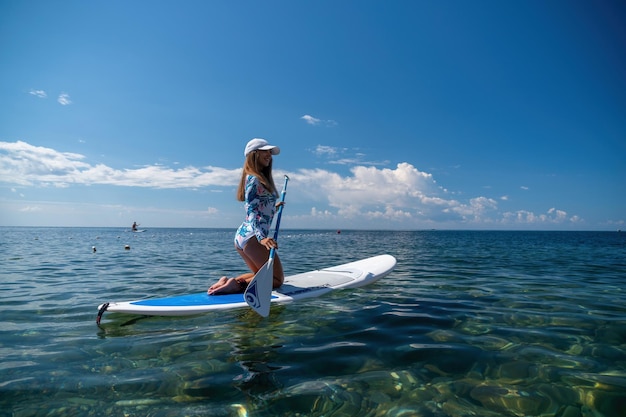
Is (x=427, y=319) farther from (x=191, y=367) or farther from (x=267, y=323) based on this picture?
(x=191, y=367)

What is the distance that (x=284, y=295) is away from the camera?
558cm

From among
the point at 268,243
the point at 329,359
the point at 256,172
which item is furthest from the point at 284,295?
the point at 329,359

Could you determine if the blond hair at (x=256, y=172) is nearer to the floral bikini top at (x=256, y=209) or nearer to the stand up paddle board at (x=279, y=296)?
the floral bikini top at (x=256, y=209)

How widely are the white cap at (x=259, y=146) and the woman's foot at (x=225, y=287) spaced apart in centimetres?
225

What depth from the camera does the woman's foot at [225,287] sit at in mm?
5576

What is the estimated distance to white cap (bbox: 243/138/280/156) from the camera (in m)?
5.12

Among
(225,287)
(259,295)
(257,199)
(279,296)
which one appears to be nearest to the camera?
(259,295)

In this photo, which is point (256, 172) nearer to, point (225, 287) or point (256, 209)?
point (256, 209)

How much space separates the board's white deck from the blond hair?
1717mm

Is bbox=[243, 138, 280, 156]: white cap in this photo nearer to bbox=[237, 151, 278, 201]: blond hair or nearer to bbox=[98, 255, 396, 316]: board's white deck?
bbox=[237, 151, 278, 201]: blond hair

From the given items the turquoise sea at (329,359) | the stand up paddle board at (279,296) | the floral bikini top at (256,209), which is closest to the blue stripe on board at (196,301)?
the stand up paddle board at (279,296)

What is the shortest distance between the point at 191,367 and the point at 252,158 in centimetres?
306

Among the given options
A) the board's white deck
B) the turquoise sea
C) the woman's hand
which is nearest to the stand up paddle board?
the board's white deck

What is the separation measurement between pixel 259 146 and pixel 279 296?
2.49m
